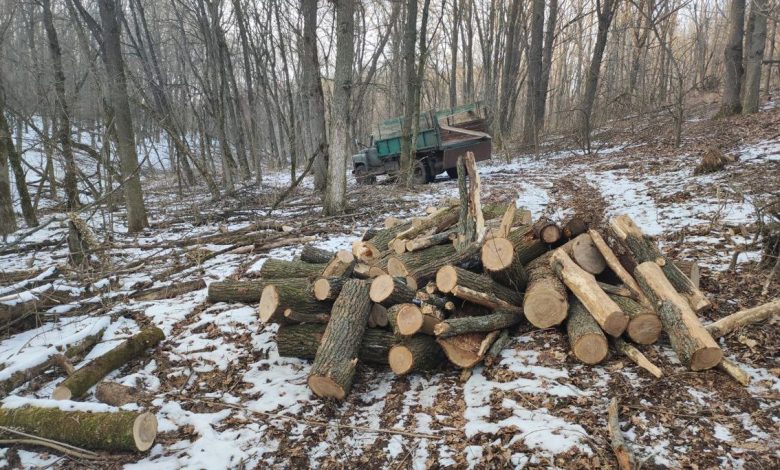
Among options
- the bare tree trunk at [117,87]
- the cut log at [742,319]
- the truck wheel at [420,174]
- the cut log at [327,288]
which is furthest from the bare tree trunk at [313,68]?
the cut log at [742,319]

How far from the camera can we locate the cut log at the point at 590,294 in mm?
3494

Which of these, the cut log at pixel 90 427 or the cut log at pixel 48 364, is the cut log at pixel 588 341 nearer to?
the cut log at pixel 90 427

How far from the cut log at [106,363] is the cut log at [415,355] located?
8.83ft

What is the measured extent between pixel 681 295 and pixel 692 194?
4.78 metres

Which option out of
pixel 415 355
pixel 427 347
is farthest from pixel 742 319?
pixel 415 355

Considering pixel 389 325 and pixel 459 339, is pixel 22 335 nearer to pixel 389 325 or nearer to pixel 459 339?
pixel 389 325

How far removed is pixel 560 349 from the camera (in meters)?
3.71

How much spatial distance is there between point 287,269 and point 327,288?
4.41ft

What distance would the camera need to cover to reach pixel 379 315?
4.13 metres

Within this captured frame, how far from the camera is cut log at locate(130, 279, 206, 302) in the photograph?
5.96 metres

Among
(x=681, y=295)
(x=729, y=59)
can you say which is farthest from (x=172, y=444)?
(x=729, y=59)

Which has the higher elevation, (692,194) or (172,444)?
(692,194)

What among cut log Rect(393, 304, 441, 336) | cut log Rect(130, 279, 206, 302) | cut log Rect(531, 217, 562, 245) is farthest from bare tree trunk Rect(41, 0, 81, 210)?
cut log Rect(531, 217, 562, 245)

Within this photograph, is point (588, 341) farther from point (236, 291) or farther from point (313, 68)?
point (313, 68)
